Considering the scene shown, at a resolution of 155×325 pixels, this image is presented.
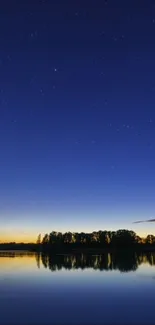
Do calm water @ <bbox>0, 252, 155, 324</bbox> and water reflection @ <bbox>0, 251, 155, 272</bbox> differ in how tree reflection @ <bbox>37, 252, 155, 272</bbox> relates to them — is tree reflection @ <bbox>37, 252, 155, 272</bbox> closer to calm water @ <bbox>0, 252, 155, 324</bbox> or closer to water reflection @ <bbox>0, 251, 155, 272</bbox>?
water reflection @ <bbox>0, 251, 155, 272</bbox>

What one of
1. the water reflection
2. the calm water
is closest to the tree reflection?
the water reflection

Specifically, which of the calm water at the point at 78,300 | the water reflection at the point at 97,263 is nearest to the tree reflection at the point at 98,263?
the water reflection at the point at 97,263

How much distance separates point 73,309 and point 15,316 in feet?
15.1

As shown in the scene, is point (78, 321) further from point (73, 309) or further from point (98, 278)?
point (98, 278)

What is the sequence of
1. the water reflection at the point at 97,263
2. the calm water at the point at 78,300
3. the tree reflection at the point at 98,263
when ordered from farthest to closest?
1. the water reflection at the point at 97,263
2. the tree reflection at the point at 98,263
3. the calm water at the point at 78,300

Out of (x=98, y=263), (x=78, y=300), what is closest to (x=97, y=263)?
(x=98, y=263)

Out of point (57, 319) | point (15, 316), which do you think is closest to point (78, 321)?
point (57, 319)

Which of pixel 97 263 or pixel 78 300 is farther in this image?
pixel 97 263

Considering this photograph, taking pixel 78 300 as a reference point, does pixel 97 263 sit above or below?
above

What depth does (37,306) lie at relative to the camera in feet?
100

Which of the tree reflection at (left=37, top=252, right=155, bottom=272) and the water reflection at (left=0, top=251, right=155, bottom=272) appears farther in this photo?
the water reflection at (left=0, top=251, right=155, bottom=272)

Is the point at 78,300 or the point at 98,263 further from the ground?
the point at 98,263

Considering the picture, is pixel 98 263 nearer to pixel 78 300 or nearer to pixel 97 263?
pixel 97 263

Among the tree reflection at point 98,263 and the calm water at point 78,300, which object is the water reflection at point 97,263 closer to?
the tree reflection at point 98,263
